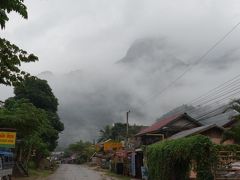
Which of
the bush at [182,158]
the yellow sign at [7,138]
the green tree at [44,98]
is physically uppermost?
the green tree at [44,98]

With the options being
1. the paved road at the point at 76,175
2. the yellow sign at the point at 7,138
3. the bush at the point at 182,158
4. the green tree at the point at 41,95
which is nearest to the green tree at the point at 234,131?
the bush at the point at 182,158

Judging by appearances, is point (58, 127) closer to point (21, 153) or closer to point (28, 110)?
point (21, 153)

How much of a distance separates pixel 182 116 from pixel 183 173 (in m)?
21.9

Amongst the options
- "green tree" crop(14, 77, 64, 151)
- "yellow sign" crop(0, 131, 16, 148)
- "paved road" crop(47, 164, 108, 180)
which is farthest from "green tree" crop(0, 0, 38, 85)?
"green tree" crop(14, 77, 64, 151)

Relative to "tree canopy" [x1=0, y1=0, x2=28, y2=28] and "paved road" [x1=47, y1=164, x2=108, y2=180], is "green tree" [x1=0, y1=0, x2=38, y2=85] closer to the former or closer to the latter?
"tree canopy" [x1=0, y1=0, x2=28, y2=28]

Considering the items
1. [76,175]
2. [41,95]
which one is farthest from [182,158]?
[41,95]

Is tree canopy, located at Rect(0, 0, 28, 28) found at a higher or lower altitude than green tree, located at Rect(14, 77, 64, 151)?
lower

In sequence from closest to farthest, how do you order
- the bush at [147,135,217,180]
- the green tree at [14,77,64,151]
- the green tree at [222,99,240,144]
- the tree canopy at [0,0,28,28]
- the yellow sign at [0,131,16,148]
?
the tree canopy at [0,0,28,28] < the bush at [147,135,217,180] < the yellow sign at [0,131,16,148] < the green tree at [222,99,240,144] < the green tree at [14,77,64,151]

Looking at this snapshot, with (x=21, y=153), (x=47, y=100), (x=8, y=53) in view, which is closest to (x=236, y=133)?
(x=21, y=153)

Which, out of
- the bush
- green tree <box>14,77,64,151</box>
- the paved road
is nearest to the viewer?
the bush

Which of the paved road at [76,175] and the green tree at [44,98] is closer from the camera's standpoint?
the paved road at [76,175]

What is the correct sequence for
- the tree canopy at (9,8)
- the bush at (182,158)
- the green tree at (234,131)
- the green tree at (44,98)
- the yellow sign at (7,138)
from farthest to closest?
1. the green tree at (44,98)
2. the green tree at (234,131)
3. the yellow sign at (7,138)
4. the bush at (182,158)
5. the tree canopy at (9,8)

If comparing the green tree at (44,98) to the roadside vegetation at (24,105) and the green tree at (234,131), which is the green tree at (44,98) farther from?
the green tree at (234,131)

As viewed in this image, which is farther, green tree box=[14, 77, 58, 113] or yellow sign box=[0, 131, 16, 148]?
green tree box=[14, 77, 58, 113]
